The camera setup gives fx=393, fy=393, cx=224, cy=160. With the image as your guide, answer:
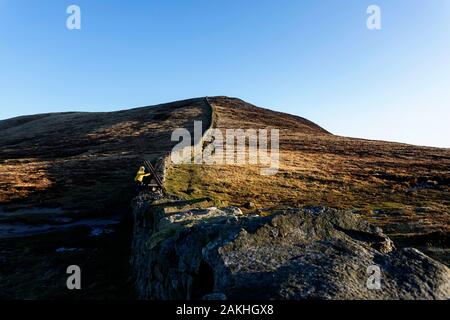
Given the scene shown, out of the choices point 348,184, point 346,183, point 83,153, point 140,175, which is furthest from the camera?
point 83,153

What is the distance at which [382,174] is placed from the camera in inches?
1950

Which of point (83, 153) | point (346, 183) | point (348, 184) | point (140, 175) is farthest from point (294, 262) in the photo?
point (83, 153)

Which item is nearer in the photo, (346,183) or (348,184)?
(348,184)

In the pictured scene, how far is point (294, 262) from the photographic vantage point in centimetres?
754

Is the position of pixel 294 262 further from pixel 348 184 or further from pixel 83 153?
pixel 83 153

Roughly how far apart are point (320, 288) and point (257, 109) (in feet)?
418

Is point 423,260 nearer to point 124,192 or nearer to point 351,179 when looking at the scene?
point 124,192

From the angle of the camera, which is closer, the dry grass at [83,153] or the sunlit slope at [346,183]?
the sunlit slope at [346,183]

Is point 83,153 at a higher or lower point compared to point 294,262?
higher

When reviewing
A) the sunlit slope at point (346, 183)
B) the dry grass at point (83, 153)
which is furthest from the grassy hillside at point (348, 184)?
the dry grass at point (83, 153)

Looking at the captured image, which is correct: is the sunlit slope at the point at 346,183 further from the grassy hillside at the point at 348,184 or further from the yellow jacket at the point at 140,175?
the yellow jacket at the point at 140,175

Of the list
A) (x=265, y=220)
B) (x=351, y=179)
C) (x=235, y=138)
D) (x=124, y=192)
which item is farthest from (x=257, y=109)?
(x=265, y=220)

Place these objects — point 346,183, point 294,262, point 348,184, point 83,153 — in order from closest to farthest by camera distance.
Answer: point 294,262
point 348,184
point 346,183
point 83,153

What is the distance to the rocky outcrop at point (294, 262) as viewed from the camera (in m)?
6.70
